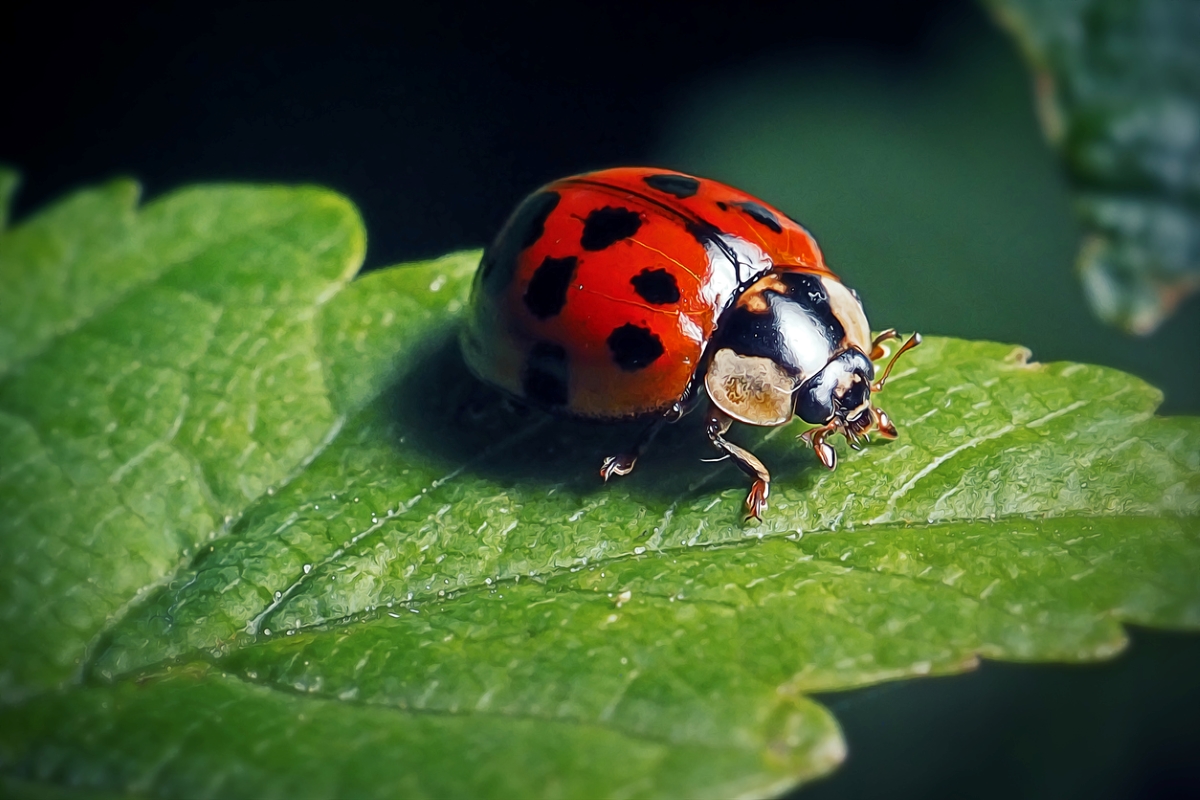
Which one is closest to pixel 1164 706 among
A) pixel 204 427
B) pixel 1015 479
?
pixel 1015 479

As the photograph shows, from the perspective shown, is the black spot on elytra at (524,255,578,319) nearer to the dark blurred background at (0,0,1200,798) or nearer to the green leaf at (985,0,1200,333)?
the green leaf at (985,0,1200,333)

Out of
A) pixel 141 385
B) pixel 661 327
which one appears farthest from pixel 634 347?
pixel 141 385

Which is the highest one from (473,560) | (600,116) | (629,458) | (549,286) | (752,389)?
(600,116)


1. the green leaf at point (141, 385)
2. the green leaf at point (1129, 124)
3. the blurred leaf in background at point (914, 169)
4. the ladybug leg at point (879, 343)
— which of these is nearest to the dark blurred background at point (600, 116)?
the blurred leaf in background at point (914, 169)

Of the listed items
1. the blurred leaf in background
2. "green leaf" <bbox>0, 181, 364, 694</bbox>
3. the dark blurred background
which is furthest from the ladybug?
the blurred leaf in background

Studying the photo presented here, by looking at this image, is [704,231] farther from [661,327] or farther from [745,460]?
[745,460]
